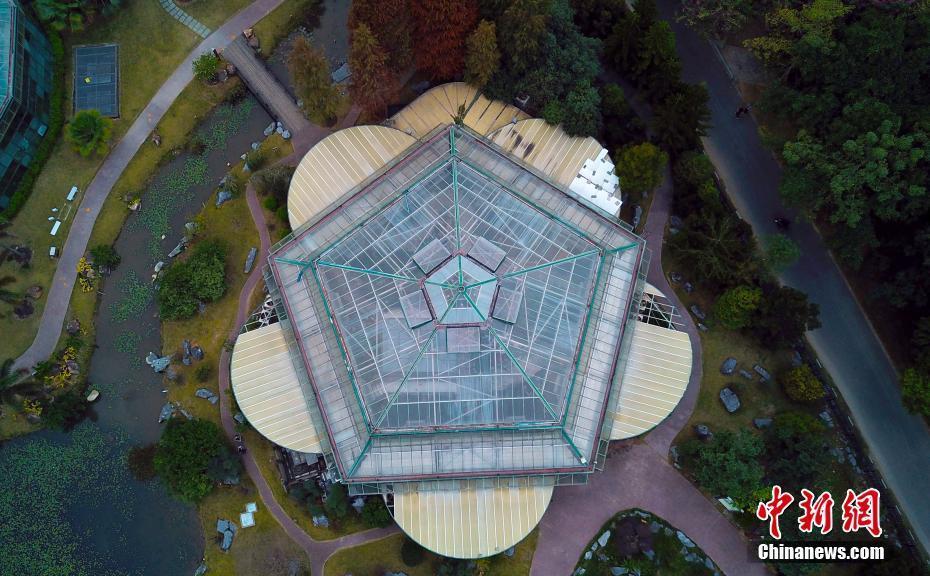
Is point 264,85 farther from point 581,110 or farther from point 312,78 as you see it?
point 581,110

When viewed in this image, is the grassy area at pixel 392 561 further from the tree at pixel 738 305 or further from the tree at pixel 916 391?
the tree at pixel 916 391

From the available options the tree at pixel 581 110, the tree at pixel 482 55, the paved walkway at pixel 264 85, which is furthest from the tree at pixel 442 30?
the paved walkway at pixel 264 85

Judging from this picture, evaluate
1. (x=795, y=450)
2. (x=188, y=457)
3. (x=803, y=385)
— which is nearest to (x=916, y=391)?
(x=803, y=385)

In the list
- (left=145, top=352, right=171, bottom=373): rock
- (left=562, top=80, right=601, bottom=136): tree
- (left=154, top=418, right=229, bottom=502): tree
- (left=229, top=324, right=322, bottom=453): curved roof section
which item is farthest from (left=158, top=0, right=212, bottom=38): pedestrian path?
(left=154, top=418, right=229, bottom=502): tree

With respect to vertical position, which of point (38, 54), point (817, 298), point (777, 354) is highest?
point (38, 54)

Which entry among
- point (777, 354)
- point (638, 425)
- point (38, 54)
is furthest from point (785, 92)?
point (38, 54)

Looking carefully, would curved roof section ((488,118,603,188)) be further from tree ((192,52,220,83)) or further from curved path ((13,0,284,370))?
curved path ((13,0,284,370))

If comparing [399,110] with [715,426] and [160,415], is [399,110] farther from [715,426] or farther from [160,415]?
[715,426]
